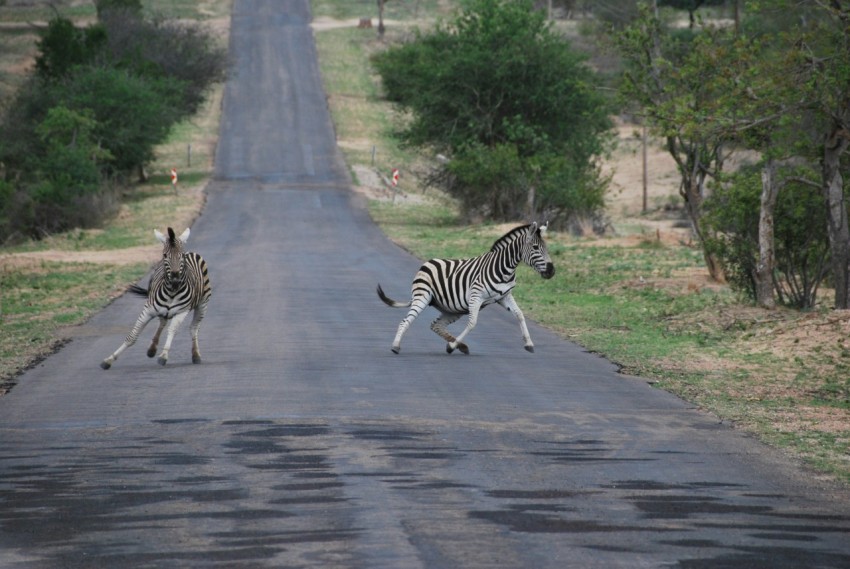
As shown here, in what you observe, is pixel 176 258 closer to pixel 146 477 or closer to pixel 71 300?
pixel 146 477

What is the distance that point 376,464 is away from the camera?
11547 mm

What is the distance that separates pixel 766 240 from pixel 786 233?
165cm

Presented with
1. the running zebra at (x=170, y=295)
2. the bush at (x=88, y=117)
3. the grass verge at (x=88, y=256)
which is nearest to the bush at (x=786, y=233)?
the running zebra at (x=170, y=295)

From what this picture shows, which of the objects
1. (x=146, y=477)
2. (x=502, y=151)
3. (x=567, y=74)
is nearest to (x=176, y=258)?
(x=146, y=477)

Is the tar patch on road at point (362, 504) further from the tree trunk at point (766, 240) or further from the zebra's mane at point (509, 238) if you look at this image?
the tree trunk at point (766, 240)

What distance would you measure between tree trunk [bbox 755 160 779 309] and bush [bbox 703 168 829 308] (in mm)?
464

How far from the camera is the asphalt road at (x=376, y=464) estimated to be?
873 cm

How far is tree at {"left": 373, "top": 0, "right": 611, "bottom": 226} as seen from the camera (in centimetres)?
5300

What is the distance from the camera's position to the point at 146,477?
11102mm

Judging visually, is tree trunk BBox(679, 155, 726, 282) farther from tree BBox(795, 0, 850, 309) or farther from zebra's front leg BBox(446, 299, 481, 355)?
zebra's front leg BBox(446, 299, 481, 355)

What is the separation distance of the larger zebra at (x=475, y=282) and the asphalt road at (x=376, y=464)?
1.73 ft

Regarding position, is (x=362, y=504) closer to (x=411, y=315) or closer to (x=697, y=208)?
(x=411, y=315)

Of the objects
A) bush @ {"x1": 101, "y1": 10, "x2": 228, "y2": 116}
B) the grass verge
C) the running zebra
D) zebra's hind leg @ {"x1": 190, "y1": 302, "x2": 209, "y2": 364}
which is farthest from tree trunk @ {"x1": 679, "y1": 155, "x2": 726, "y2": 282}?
bush @ {"x1": 101, "y1": 10, "x2": 228, "y2": 116}

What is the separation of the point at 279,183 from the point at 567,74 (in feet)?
62.6
